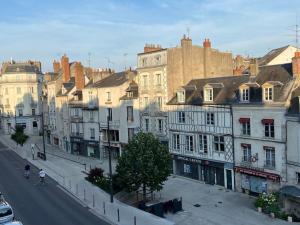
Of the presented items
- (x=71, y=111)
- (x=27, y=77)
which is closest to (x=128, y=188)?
(x=71, y=111)

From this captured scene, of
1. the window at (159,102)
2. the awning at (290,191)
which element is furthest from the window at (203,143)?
the awning at (290,191)

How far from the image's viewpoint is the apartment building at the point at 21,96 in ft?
264

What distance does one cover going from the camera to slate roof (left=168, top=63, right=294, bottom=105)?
30.2 meters

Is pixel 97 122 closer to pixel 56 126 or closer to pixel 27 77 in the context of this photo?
pixel 56 126

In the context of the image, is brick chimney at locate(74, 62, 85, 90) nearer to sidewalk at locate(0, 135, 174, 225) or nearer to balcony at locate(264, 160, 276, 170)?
sidewalk at locate(0, 135, 174, 225)

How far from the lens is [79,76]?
182 feet

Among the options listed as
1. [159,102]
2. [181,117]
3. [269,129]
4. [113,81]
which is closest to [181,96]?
[181,117]

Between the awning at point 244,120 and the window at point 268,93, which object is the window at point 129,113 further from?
the window at point 268,93

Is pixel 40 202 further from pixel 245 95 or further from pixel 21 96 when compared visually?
pixel 21 96

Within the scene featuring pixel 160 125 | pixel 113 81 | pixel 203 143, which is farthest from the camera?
pixel 113 81

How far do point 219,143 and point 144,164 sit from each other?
8.81 m

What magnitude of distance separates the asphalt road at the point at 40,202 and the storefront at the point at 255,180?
12.7 meters

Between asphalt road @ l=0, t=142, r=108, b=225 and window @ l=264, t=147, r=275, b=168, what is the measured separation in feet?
43.1

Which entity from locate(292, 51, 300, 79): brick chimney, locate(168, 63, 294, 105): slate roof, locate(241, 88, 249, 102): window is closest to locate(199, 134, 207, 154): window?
locate(168, 63, 294, 105): slate roof
